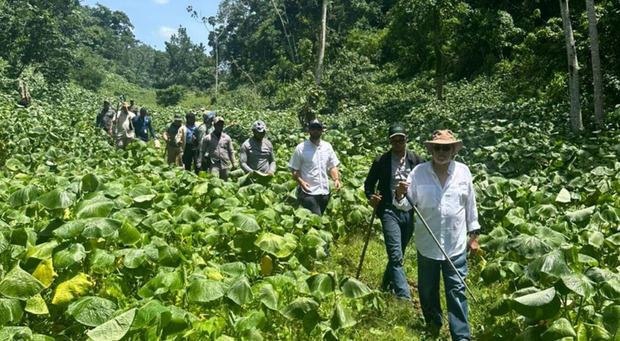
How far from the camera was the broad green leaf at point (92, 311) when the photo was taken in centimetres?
250

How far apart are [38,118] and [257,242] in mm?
10629

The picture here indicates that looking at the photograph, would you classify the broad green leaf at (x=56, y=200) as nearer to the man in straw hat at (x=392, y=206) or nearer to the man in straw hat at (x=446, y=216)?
the man in straw hat at (x=446, y=216)

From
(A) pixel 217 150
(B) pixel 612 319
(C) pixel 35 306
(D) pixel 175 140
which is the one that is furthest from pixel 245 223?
(D) pixel 175 140

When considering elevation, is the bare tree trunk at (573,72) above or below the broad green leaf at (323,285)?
above

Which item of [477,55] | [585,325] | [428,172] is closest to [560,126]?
[428,172]

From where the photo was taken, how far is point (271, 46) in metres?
56.8

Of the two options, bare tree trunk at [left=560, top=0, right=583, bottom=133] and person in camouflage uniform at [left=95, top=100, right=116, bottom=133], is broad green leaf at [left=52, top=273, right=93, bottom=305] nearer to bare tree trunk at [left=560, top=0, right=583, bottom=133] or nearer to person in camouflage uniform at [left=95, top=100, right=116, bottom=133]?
bare tree trunk at [left=560, top=0, right=583, bottom=133]

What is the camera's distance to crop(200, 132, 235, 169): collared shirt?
7719 mm

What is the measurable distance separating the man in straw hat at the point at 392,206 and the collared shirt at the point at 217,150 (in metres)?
3.39

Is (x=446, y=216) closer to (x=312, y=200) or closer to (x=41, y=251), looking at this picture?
(x=312, y=200)

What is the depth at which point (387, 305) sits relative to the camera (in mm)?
4609

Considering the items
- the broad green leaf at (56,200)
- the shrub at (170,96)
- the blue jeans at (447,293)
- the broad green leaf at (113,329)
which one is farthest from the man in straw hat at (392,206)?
the shrub at (170,96)

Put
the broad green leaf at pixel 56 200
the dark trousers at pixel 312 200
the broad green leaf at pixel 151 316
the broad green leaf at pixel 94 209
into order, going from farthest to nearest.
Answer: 1. the dark trousers at pixel 312 200
2. the broad green leaf at pixel 56 200
3. the broad green leaf at pixel 94 209
4. the broad green leaf at pixel 151 316

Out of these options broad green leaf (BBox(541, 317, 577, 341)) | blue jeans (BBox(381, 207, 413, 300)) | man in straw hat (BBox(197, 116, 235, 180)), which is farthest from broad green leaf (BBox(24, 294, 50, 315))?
man in straw hat (BBox(197, 116, 235, 180))
